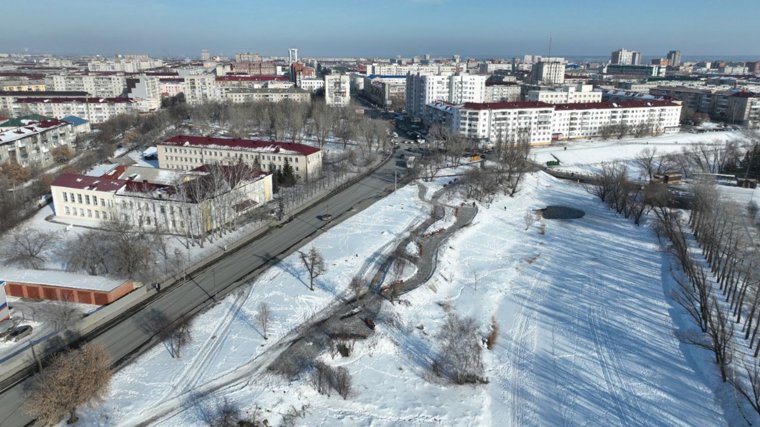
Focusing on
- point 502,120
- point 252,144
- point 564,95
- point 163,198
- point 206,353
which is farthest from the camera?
point 564,95

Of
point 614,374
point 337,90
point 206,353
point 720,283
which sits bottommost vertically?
point 614,374

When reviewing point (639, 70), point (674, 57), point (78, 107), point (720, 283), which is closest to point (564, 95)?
point (720, 283)

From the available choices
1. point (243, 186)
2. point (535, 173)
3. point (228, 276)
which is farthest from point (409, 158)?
point (228, 276)

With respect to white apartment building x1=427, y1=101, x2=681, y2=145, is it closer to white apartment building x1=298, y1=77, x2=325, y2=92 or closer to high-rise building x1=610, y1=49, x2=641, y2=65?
white apartment building x1=298, y1=77, x2=325, y2=92

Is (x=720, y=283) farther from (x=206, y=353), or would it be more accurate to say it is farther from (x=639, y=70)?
(x=639, y=70)

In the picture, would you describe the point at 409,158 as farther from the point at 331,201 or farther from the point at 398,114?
the point at 398,114
